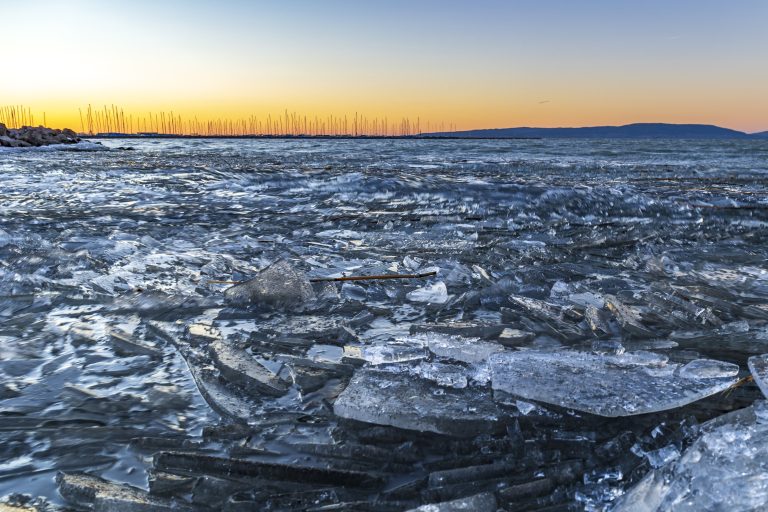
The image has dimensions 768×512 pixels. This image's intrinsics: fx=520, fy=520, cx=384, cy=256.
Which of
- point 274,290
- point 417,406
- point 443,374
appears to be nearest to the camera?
point 417,406

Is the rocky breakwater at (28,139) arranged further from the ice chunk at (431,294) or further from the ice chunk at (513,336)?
the ice chunk at (513,336)

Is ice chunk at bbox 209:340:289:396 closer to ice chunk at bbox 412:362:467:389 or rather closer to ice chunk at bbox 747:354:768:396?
ice chunk at bbox 412:362:467:389

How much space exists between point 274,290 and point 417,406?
4.28ft

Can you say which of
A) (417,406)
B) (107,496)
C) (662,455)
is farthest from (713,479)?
(107,496)

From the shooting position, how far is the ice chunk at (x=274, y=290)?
254cm

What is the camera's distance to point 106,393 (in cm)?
163

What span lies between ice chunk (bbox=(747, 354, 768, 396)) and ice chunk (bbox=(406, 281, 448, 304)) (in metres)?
1.37

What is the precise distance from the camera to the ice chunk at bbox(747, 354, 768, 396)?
1.43 metres

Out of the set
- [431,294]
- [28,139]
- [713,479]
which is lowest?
[431,294]

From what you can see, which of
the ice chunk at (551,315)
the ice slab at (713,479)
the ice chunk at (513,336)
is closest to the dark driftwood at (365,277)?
the ice chunk at (551,315)

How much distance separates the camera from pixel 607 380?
62.0 inches

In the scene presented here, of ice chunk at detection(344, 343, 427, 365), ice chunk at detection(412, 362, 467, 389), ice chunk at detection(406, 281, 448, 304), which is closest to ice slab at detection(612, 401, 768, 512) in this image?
ice chunk at detection(412, 362, 467, 389)

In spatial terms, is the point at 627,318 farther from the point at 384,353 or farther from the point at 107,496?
the point at 107,496

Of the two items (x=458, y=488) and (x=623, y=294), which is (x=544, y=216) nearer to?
(x=623, y=294)
